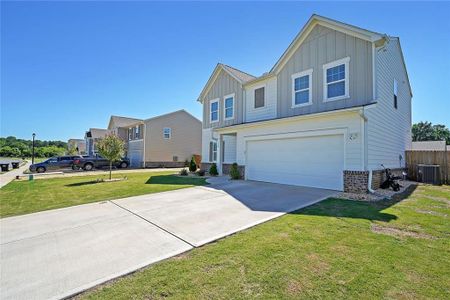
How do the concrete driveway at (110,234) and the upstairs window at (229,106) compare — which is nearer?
the concrete driveway at (110,234)

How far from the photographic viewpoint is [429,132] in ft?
178

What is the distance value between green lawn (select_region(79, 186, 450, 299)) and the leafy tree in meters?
67.1

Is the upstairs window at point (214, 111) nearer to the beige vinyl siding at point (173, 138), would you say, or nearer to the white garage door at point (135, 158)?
the beige vinyl siding at point (173, 138)

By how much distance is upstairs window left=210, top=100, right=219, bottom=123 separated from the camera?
57.4 feet

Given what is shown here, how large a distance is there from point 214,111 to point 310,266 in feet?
51.1

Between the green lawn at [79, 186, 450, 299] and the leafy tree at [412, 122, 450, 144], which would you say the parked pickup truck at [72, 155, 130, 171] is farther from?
the leafy tree at [412, 122, 450, 144]

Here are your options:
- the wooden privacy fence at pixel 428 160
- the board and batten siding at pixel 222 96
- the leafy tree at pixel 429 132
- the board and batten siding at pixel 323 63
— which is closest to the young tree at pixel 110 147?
the board and batten siding at pixel 222 96

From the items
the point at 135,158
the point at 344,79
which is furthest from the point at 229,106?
the point at 135,158

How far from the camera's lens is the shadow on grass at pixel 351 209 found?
5648 millimetres

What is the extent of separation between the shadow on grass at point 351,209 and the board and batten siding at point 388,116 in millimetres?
2313

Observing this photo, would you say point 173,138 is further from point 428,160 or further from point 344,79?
point 428,160

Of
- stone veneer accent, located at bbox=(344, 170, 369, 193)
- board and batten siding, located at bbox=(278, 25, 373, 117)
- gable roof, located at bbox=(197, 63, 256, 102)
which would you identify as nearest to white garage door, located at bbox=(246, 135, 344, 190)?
stone veneer accent, located at bbox=(344, 170, 369, 193)

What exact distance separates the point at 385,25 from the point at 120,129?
3137cm

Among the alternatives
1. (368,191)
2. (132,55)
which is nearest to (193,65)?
(132,55)
